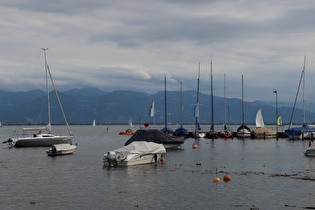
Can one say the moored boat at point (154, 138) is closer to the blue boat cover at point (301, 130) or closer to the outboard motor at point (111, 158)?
the outboard motor at point (111, 158)

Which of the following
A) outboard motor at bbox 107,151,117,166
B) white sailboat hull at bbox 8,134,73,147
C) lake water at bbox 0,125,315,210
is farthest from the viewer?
white sailboat hull at bbox 8,134,73,147

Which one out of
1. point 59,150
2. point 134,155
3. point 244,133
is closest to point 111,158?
point 134,155

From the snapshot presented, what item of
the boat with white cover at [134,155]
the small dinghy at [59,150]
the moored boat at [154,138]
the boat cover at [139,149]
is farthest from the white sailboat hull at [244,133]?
the boat cover at [139,149]

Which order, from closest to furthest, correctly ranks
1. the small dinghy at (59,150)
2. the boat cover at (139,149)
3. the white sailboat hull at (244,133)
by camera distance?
the boat cover at (139,149), the small dinghy at (59,150), the white sailboat hull at (244,133)

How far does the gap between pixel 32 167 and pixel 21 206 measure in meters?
24.7

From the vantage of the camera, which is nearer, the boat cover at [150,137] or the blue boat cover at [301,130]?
the boat cover at [150,137]

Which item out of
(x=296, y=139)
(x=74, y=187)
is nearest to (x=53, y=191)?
(x=74, y=187)

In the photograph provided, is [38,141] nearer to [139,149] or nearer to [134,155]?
[139,149]

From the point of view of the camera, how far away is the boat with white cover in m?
49.8

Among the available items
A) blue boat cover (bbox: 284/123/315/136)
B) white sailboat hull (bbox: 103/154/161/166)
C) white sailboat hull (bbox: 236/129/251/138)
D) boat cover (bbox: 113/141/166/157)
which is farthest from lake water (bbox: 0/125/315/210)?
white sailboat hull (bbox: 236/129/251/138)

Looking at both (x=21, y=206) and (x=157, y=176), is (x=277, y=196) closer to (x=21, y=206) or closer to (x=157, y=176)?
(x=157, y=176)

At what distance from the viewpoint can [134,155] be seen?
50250mm

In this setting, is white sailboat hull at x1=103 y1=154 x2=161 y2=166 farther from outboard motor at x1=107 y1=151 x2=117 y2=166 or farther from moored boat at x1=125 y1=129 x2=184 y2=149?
moored boat at x1=125 y1=129 x2=184 y2=149

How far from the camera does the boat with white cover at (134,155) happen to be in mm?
49781
